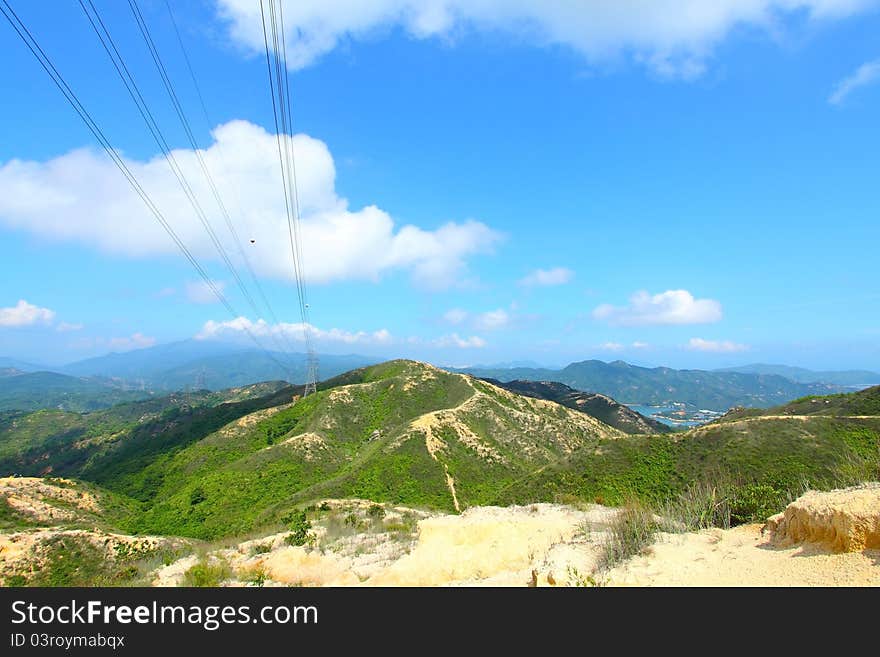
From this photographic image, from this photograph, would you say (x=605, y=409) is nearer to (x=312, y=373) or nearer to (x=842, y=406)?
(x=842, y=406)

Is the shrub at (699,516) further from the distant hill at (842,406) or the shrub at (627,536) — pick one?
the distant hill at (842,406)

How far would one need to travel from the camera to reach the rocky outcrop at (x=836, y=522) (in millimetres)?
9484

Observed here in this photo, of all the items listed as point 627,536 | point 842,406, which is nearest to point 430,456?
point 627,536

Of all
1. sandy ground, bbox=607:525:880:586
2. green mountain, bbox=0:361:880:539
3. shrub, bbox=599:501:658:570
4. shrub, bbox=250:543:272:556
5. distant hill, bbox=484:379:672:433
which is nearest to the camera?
sandy ground, bbox=607:525:880:586

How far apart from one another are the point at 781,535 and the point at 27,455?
18999 cm

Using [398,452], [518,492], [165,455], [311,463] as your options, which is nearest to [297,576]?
[518,492]

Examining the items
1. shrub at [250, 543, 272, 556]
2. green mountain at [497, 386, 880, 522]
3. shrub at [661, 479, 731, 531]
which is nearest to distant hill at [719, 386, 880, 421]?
green mountain at [497, 386, 880, 522]

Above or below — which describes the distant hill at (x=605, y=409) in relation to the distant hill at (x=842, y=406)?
below

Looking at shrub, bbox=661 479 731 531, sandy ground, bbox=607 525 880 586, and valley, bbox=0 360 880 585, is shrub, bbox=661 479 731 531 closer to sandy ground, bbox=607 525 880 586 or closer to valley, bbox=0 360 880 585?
valley, bbox=0 360 880 585

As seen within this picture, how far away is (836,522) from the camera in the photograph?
10055 mm

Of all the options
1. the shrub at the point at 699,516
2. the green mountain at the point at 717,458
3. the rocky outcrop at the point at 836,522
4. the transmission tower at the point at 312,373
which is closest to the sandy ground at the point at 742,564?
the rocky outcrop at the point at 836,522

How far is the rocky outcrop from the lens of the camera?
9.48 meters

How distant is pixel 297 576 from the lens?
16938 mm

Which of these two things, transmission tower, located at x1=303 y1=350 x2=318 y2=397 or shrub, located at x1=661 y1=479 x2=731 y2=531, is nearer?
shrub, located at x1=661 y1=479 x2=731 y2=531
